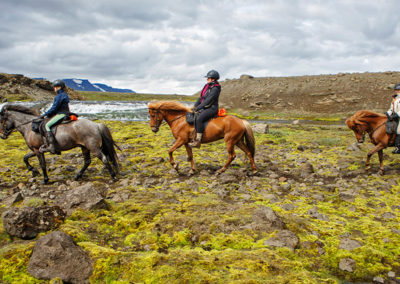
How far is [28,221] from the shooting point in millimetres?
4062

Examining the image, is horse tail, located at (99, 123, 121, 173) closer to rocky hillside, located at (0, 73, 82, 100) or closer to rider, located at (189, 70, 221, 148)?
rider, located at (189, 70, 221, 148)

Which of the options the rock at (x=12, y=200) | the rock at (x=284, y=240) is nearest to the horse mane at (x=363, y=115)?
the rock at (x=284, y=240)

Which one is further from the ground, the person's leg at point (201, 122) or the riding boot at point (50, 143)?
the person's leg at point (201, 122)

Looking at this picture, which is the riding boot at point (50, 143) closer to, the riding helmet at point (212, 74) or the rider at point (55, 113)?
the rider at point (55, 113)

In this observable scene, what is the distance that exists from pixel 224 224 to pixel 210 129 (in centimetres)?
507

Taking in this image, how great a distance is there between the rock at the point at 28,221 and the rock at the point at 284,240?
3886 mm

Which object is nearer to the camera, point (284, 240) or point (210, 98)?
point (284, 240)

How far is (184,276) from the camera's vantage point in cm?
319

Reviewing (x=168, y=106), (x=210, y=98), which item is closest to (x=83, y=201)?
(x=168, y=106)

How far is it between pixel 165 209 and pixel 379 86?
170 feet

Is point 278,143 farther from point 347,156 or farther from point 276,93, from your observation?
point 276,93

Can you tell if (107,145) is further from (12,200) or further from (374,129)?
(374,129)

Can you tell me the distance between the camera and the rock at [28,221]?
13.1ft

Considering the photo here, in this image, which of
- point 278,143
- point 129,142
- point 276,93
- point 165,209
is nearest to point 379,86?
point 276,93
